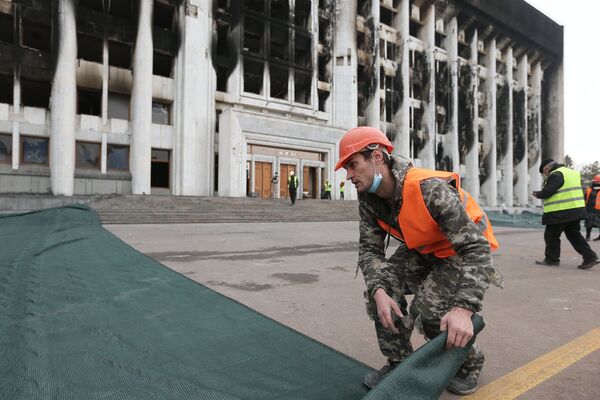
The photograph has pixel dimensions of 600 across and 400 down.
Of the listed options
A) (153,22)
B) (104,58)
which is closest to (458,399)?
(104,58)

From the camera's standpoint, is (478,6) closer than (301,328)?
No

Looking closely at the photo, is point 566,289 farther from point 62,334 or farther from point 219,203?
point 219,203

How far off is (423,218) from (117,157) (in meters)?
21.4

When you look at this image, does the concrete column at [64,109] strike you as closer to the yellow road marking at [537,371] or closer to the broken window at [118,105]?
the broken window at [118,105]

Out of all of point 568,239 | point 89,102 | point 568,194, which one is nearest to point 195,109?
point 89,102

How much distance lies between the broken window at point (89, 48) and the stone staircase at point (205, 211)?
1027 cm

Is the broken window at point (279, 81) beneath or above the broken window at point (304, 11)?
beneath

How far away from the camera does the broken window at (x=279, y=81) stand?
24891mm

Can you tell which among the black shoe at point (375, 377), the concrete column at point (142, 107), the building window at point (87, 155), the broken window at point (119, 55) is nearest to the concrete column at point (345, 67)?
the concrete column at point (142, 107)

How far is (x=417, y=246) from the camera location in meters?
1.81

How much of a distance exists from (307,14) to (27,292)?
1082 inches

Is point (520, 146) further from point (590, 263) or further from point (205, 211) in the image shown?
point (590, 263)

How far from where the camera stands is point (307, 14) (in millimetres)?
26203

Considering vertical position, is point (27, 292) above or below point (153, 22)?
below
